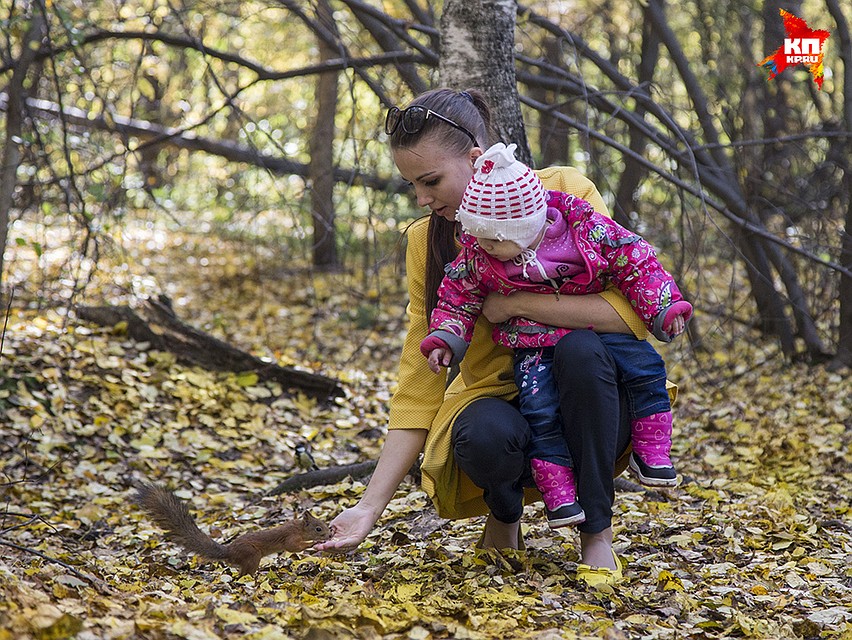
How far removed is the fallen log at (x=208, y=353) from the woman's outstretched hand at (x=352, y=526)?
2761 mm

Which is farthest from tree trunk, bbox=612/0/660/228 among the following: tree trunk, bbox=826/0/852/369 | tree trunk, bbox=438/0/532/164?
tree trunk, bbox=438/0/532/164

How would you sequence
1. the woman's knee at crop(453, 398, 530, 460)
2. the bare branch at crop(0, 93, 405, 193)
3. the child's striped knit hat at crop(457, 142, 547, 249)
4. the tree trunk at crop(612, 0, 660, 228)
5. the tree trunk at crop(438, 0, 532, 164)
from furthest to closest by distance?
the bare branch at crop(0, 93, 405, 193), the tree trunk at crop(612, 0, 660, 228), the tree trunk at crop(438, 0, 532, 164), the woman's knee at crop(453, 398, 530, 460), the child's striped knit hat at crop(457, 142, 547, 249)

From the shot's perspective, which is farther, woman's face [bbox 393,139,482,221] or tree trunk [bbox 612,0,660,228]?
tree trunk [bbox 612,0,660,228]

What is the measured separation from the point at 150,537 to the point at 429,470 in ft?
4.67

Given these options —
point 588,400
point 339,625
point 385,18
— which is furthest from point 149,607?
point 385,18

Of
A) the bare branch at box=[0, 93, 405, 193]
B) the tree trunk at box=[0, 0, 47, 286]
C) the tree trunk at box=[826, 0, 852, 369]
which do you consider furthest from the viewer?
the bare branch at box=[0, 93, 405, 193]

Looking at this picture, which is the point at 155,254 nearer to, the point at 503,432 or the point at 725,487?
the point at 725,487

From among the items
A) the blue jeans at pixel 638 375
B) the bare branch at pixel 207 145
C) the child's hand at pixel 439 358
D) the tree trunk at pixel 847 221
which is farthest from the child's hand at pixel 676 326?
the bare branch at pixel 207 145

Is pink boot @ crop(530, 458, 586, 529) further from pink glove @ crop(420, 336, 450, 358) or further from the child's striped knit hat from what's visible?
the child's striped knit hat

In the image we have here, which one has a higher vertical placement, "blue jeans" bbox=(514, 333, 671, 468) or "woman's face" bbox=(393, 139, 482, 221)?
"woman's face" bbox=(393, 139, 482, 221)

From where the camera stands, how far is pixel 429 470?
272cm

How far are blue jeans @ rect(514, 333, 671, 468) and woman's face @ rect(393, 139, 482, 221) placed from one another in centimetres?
55

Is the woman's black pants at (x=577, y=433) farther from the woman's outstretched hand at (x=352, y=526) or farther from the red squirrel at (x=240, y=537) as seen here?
the red squirrel at (x=240, y=537)

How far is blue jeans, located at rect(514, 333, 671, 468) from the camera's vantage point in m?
2.62
